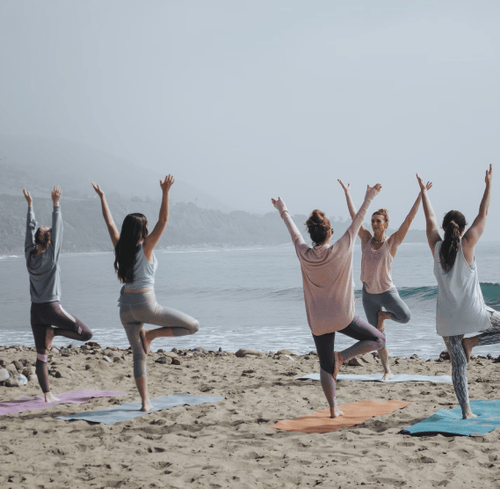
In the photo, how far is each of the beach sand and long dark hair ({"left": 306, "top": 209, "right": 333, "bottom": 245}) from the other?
1729 mm

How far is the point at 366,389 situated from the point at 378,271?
4.87 ft

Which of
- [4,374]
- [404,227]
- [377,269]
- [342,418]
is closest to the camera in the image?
[342,418]

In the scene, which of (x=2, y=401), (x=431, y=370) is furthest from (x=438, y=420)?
(x=2, y=401)

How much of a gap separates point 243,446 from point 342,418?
128 cm

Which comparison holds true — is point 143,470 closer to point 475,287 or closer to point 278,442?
point 278,442

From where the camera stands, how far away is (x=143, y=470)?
4.03 metres

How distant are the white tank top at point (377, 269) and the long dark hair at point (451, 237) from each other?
6.89 feet

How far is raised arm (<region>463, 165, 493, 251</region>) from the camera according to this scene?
462 centimetres

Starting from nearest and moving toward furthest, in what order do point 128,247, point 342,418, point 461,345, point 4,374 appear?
point 461,345, point 128,247, point 342,418, point 4,374

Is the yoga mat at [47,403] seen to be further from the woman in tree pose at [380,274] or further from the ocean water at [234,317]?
the ocean water at [234,317]

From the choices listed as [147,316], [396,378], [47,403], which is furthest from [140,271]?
[396,378]

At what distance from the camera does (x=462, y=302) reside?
468 centimetres

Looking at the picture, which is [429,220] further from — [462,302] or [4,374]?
[4,374]

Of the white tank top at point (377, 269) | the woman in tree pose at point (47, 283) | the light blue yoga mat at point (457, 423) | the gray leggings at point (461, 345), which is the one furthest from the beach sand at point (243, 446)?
the white tank top at point (377, 269)
